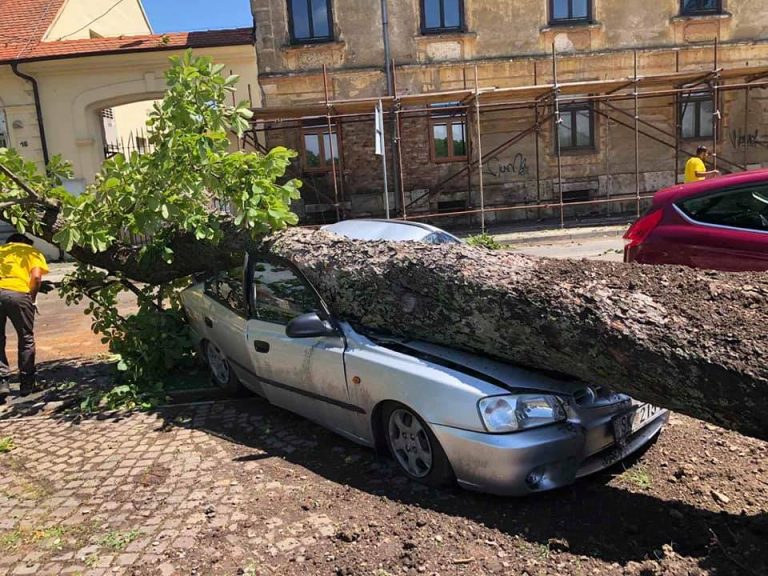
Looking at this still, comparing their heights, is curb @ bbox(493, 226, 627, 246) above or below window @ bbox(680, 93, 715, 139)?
below

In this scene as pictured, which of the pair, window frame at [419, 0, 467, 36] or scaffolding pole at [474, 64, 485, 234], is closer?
scaffolding pole at [474, 64, 485, 234]

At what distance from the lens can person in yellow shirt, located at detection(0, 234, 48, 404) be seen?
591 cm

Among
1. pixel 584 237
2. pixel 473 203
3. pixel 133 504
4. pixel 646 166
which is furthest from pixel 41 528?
pixel 646 166

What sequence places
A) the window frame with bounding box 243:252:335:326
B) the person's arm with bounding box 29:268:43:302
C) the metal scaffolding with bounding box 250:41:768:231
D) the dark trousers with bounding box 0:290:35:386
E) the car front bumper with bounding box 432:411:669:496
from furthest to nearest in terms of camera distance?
the metal scaffolding with bounding box 250:41:768:231 → the person's arm with bounding box 29:268:43:302 → the dark trousers with bounding box 0:290:35:386 → the window frame with bounding box 243:252:335:326 → the car front bumper with bounding box 432:411:669:496

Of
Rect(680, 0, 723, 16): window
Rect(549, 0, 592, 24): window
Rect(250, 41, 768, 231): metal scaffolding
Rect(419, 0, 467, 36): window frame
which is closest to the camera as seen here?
Rect(250, 41, 768, 231): metal scaffolding

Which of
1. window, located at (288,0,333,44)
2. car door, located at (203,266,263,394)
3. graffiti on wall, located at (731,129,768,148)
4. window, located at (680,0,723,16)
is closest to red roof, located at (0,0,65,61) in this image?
window, located at (288,0,333,44)

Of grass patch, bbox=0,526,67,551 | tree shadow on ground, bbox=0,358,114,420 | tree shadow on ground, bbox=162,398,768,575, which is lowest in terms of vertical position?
tree shadow on ground, bbox=0,358,114,420

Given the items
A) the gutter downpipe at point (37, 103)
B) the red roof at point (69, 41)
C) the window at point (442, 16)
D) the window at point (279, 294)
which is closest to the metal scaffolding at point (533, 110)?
the window at point (442, 16)

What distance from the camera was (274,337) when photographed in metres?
4.67

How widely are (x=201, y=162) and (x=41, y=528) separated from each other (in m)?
2.81

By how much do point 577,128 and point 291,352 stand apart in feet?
55.3

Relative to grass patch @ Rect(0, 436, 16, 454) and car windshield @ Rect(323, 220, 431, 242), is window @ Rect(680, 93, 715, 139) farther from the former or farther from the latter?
grass patch @ Rect(0, 436, 16, 454)

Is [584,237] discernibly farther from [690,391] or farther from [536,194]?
[690,391]

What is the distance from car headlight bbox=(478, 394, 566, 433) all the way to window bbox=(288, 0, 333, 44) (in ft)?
55.1
